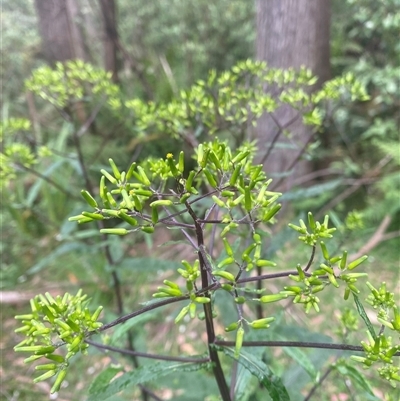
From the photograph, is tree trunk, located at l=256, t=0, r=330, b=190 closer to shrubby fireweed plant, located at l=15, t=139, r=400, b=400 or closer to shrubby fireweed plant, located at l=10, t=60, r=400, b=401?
shrubby fireweed plant, located at l=10, t=60, r=400, b=401

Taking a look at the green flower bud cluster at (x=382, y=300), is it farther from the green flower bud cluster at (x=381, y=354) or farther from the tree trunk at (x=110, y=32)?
the tree trunk at (x=110, y=32)

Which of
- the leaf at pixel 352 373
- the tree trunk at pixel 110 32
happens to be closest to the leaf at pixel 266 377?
the leaf at pixel 352 373

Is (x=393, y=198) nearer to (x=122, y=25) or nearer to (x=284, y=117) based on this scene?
(x=284, y=117)

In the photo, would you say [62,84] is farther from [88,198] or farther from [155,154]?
[155,154]

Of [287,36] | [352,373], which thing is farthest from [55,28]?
[352,373]

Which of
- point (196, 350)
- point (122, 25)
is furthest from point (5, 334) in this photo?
point (122, 25)
